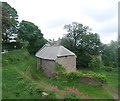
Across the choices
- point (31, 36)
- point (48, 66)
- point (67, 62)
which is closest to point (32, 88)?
point (48, 66)

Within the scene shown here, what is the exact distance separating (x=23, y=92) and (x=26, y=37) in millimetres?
31339

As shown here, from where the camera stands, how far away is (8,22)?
31.5 metres

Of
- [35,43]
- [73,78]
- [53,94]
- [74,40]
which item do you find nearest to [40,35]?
[35,43]

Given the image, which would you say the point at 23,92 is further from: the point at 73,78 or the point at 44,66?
the point at 44,66

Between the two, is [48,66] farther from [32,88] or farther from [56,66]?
[32,88]

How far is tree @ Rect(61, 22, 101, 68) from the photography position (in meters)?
42.0

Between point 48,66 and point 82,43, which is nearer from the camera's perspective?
point 48,66

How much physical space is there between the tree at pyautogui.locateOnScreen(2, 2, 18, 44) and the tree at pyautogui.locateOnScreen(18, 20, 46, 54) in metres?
3.90

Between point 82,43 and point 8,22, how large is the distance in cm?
1521

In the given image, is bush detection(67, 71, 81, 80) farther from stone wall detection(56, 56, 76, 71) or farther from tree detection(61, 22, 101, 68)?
tree detection(61, 22, 101, 68)

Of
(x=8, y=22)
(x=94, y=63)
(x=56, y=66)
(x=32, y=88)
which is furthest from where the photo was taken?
(x=94, y=63)

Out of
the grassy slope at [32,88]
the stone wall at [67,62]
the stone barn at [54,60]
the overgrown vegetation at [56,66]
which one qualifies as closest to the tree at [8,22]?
the overgrown vegetation at [56,66]

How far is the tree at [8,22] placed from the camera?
31281 mm

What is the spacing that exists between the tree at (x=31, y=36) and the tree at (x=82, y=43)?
778 cm
